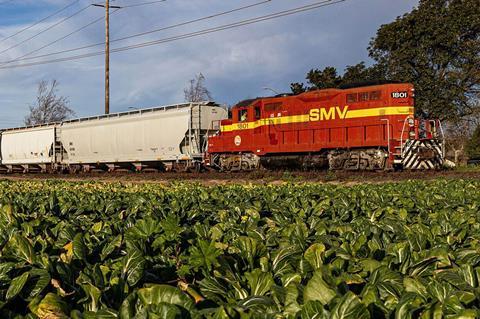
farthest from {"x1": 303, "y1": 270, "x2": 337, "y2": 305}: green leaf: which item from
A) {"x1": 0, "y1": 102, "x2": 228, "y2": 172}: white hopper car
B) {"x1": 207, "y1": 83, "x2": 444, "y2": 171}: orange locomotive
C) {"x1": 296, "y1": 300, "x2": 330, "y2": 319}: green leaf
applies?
{"x1": 0, "y1": 102, "x2": 228, "y2": 172}: white hopper car

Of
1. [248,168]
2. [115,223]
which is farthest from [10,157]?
→ [115,223]

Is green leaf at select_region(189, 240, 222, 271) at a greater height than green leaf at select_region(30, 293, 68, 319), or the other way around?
green leaf at select_region(189, 240, 222, 271)

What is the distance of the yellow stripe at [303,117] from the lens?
22547 millimetres

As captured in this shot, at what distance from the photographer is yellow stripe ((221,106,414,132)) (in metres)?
22.5

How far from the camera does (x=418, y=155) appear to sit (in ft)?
74.3

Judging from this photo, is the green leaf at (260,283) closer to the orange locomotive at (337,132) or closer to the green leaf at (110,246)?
the green leaf at (110,246)

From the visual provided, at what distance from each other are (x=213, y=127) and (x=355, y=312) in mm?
28979

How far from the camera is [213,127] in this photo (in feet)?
100

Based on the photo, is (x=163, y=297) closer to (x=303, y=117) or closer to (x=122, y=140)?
(x=303, y=117)

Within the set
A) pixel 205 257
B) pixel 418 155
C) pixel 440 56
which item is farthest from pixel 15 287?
pixel 440 56

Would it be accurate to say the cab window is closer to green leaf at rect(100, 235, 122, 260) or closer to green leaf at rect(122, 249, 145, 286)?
green leaf at rect(100, 235, 122, 260)

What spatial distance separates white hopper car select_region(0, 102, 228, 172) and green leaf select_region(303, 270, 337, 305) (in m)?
28.1

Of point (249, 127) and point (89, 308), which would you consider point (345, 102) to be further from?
point (89, 308)

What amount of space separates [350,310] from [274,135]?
24.3 m
